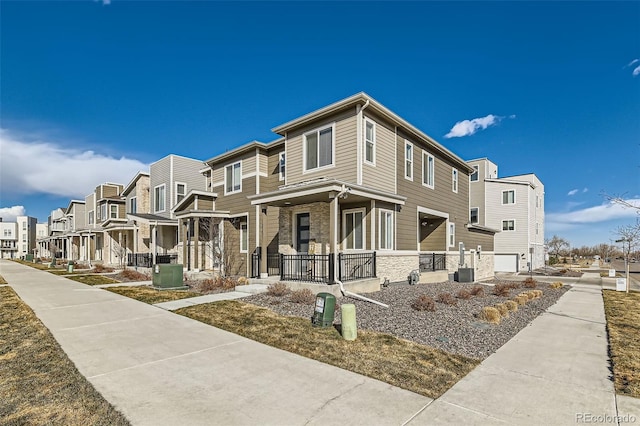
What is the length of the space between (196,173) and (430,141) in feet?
58.5

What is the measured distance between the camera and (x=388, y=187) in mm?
14438

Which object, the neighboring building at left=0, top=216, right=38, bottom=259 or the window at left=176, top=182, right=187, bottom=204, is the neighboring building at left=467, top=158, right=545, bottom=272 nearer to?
the window at left=176, top=182, right=187, bottom=204

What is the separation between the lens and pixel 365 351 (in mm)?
5988

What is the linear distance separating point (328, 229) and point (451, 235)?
9.23 metres

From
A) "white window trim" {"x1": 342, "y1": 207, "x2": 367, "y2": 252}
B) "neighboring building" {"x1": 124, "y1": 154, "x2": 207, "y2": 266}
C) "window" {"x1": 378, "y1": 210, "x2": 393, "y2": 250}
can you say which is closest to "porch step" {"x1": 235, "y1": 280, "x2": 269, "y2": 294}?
"white window trim" {"x1": 342, "y1": 207, "x2": 367, "y2": 252}

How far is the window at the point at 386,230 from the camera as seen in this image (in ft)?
45.8

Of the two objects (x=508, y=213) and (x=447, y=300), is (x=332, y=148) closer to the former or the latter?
(x=447, y=300)

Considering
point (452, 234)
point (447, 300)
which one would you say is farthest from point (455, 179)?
point (447, 300)

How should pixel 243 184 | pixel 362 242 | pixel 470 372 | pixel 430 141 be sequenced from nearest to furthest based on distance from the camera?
pixel 470 372 < pixel 362 242 < pixel 430 141 < pixel 243 184

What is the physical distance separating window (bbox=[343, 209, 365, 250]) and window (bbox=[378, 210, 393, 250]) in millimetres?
817

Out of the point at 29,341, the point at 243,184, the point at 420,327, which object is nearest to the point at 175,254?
the point at 243,184

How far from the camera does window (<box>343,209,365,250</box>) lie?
1371 cm

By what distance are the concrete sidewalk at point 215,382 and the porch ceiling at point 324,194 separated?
5818 mm

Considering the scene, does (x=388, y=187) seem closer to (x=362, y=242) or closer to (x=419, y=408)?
(x=362, y=242)
